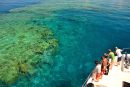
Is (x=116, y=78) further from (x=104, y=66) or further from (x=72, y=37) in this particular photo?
(x=72, y=37)

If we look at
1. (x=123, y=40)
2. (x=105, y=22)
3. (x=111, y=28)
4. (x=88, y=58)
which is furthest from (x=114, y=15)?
(x=88, y=58)

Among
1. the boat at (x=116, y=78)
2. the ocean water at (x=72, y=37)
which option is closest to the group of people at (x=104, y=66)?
the boat at (x=116, y=78)

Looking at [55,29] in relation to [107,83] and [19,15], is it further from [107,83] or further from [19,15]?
[107,83]

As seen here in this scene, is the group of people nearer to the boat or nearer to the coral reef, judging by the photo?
the boat

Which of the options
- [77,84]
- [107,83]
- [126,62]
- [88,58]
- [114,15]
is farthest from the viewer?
[114,15]

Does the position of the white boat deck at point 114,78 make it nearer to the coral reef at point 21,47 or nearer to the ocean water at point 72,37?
the ocean water at point 72,37

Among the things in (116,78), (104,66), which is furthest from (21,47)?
(116,78)
